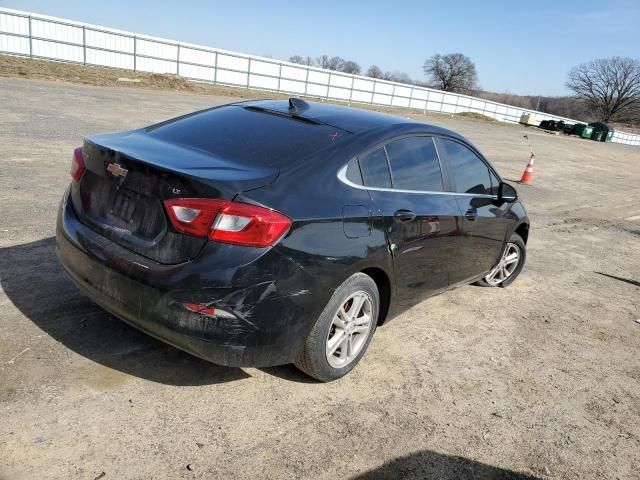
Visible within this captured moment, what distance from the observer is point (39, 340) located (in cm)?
342

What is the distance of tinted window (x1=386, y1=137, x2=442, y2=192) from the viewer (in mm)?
3701

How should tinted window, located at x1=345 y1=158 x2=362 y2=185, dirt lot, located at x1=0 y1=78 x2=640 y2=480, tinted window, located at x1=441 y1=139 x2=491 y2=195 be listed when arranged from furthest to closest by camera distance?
tinted window, located at x1=441 y1=139 x2=491 y2=195
tinted window, located at x1=345 y1=158 x2=362 y2=185
dirt lot, located at x1=0 y1=78 x2=640 y2=480

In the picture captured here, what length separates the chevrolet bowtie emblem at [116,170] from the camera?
297cm

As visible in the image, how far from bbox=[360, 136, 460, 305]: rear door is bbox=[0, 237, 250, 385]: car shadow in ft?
4.49

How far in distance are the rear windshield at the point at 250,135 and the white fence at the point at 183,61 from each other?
32.1m

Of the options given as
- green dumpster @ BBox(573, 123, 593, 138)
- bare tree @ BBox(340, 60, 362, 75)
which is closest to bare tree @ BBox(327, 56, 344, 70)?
bare tree @ BBox(340, 60, 362, 75)

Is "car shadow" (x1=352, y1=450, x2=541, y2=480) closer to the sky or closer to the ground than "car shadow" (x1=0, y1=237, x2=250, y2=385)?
closer to the ground

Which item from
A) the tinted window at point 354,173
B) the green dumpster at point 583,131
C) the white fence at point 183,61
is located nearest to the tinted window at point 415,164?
the tinted window at point 354,173

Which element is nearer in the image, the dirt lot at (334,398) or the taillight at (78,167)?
the dirt lot at (334,398)

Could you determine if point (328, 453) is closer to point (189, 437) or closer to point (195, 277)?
point (189, 437)

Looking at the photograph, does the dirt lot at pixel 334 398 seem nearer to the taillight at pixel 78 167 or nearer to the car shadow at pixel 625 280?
the taillight at pixel 78 167

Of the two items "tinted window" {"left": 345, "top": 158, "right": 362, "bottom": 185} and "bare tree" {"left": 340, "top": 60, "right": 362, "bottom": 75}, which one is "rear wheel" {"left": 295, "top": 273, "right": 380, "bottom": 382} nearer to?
"tinted window" {"left": 345, "top": 158, "right": 362, "bottom": 185}

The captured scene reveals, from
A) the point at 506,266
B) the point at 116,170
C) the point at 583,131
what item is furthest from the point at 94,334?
the point at 583,131

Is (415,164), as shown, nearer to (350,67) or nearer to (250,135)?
(250,135)
